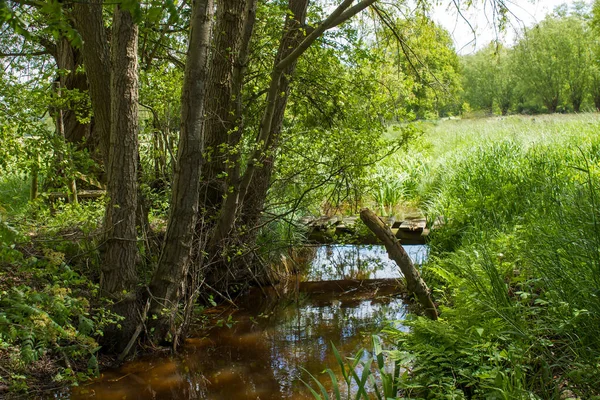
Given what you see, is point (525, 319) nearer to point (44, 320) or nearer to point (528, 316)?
point (528, 316)

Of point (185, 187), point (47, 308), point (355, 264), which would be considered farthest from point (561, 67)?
point (47, 308)

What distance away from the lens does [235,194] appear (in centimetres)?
596

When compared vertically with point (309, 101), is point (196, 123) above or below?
below

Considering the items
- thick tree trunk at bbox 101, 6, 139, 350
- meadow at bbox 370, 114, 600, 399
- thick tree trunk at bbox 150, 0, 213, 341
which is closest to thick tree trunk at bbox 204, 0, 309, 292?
thick tree trunk at bbox 150, 0, 213, 341

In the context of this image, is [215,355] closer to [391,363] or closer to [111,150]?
[391,363]

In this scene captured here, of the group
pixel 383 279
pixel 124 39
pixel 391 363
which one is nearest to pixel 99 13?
pixel 124 39

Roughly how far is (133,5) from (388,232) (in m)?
3.66

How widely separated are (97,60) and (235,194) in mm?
1938

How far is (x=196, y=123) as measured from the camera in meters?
4.88

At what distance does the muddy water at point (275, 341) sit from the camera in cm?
446

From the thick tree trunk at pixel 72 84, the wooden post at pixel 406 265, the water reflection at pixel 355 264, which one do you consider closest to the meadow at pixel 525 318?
the wooden post at pixel 406 265

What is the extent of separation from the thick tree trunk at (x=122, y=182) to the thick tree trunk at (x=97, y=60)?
0.35 m

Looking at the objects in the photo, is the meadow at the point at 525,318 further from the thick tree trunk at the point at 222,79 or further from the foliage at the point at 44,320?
the thick tree trunk at the point at 222,79

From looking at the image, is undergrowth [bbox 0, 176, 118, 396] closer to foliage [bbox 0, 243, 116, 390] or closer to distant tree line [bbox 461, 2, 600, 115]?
foliage [bbox 0, 243, 116, 390]
